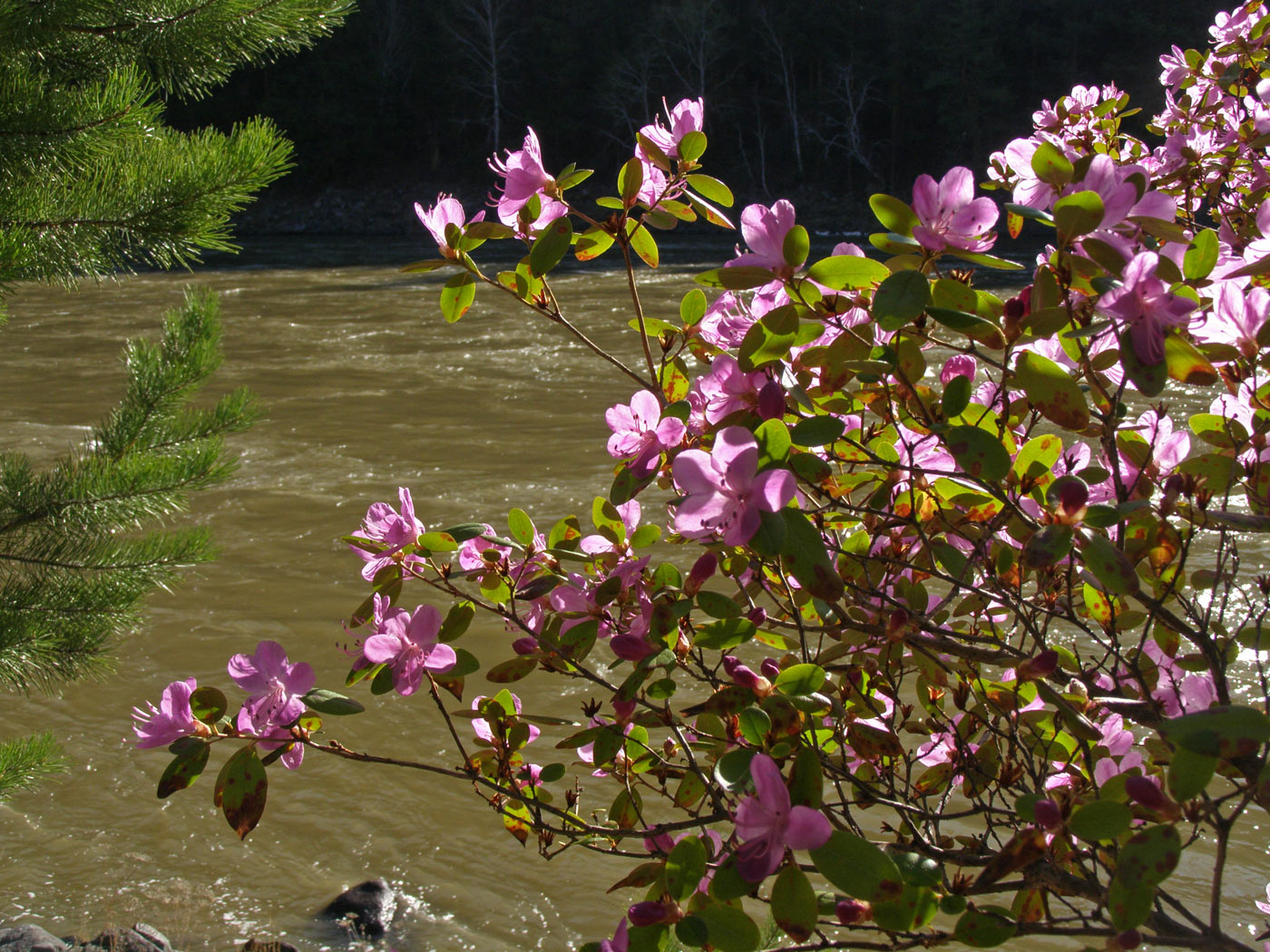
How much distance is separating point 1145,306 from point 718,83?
25974mm

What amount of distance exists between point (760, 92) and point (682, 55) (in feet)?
7.11

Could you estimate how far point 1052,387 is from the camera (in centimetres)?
69

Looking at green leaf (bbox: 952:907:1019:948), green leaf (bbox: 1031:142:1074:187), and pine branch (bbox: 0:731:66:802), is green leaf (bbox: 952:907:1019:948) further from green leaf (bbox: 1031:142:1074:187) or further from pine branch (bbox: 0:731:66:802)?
pine branch (bbox: 0:731:66:802)

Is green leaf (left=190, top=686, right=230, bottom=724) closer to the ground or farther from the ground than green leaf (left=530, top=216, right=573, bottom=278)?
closer to the ground

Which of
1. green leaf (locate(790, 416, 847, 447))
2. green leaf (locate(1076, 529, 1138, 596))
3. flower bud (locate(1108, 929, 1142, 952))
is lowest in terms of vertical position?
flower bud (locate(1108, 929, 1142, 952))

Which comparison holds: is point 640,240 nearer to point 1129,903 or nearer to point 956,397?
point 956,397

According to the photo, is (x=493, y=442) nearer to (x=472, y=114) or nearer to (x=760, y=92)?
(x=760, y=92)

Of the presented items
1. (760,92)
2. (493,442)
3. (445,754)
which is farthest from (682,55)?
(445,754)

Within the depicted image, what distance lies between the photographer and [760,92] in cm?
2558

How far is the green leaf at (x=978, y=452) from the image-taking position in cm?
70

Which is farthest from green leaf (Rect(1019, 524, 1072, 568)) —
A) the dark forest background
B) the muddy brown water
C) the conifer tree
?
the dark forest background

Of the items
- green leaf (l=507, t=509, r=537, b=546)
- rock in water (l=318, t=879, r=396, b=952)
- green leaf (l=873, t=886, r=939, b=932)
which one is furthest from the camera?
rock in water (l=318, t=879, r=396, b=952)

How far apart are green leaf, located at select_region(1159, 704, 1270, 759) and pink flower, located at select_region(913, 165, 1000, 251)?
0.36 m

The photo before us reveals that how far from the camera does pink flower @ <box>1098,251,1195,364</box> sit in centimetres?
62
